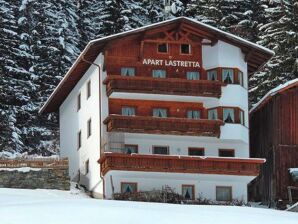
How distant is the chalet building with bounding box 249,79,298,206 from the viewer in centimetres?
5384

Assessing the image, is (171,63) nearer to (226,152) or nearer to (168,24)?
(168,24)

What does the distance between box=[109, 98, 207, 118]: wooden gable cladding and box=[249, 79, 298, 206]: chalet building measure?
175 inches

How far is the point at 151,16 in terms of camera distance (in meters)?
73.9

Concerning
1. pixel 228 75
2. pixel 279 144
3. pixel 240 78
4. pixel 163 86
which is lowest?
pixel 279 144

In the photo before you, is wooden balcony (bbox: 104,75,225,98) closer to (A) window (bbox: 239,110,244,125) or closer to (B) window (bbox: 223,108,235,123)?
(B) window (bbox: 223,108,235,123)

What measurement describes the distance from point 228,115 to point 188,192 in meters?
5.17

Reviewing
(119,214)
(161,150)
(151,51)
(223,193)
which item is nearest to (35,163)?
(161,150)

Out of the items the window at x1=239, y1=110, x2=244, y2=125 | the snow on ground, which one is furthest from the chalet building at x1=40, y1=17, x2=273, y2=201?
the snow on ground

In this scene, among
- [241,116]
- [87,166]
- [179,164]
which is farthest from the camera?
[87,166]

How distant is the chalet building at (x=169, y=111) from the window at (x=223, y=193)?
5 cm

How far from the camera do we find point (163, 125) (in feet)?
169

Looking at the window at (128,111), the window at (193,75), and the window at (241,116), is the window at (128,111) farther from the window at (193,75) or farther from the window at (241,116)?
the window at (241,116)

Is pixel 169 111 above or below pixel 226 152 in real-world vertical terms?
above

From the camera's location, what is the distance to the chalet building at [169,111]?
5062cm
